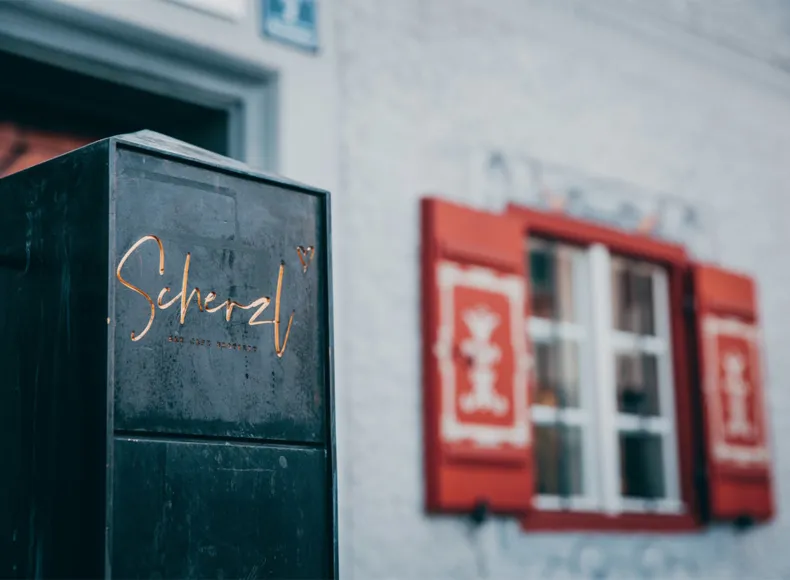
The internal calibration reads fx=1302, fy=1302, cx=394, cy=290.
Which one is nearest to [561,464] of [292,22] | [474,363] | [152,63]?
[474,363]

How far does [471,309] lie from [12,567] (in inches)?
103

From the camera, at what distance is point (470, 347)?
477cm

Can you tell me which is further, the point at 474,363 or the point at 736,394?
the point at 736,394

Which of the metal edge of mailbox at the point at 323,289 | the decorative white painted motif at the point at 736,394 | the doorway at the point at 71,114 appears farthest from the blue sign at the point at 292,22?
the decorative white painted motif at the point at 736,394

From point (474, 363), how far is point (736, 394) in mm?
1677

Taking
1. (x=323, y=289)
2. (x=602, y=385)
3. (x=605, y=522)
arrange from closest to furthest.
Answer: (x=323, y=289)
(x=605, y=522)
(x=602, y=385)

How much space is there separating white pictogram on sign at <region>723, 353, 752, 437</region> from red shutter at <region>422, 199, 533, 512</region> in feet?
4.24

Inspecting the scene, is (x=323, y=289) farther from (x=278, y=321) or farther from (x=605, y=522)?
(x=605, y=522)

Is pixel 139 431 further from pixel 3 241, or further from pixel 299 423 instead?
A: pixel 3 241

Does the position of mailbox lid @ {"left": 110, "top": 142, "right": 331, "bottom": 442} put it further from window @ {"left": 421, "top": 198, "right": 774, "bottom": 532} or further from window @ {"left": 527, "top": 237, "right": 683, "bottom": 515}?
window @ {"left": 527, "top": 237, "right": 683, "bottom": 515}

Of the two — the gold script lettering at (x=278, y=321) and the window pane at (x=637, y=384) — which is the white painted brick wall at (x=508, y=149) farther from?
the gold script lettering at (x=278, y=321)

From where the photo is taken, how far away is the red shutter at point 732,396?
5711 millimetres

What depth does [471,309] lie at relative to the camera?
4.79m

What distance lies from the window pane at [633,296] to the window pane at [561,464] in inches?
23.4
